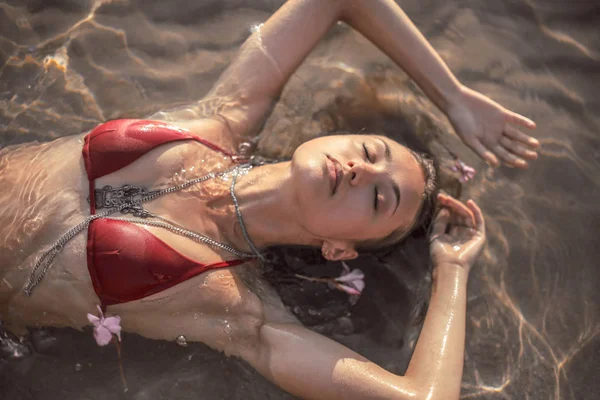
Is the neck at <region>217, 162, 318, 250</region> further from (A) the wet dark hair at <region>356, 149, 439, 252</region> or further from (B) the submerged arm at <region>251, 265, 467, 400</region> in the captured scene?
(B) the submerged arm at <region>251, 265, 467, 400</region>

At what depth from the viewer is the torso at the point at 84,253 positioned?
2939 mm

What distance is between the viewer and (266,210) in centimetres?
325

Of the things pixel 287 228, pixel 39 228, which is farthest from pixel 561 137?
pixel 39 228

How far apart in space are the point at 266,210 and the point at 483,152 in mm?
1614

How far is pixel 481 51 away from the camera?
4605 millimetres

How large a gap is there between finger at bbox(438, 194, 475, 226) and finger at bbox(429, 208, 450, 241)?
5 centimetres

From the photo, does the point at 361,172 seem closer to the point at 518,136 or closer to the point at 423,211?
the point at 423,211

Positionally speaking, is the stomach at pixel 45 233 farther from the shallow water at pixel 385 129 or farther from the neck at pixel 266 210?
the neck at pixel 266 210

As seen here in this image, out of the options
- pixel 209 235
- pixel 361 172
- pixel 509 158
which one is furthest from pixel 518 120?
pixel 209 235

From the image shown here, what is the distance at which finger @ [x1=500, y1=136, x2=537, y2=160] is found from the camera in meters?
3.68

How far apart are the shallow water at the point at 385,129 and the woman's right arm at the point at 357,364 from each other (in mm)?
502

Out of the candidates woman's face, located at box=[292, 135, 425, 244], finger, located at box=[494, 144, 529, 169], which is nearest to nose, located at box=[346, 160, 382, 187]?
woman's face, located at box=[292, 135, 425, 244]

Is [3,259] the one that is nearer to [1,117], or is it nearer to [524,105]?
[1,117]

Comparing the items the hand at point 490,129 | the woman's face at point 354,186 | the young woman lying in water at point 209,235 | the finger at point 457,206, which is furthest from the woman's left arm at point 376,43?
the woman's face at point 354,186
